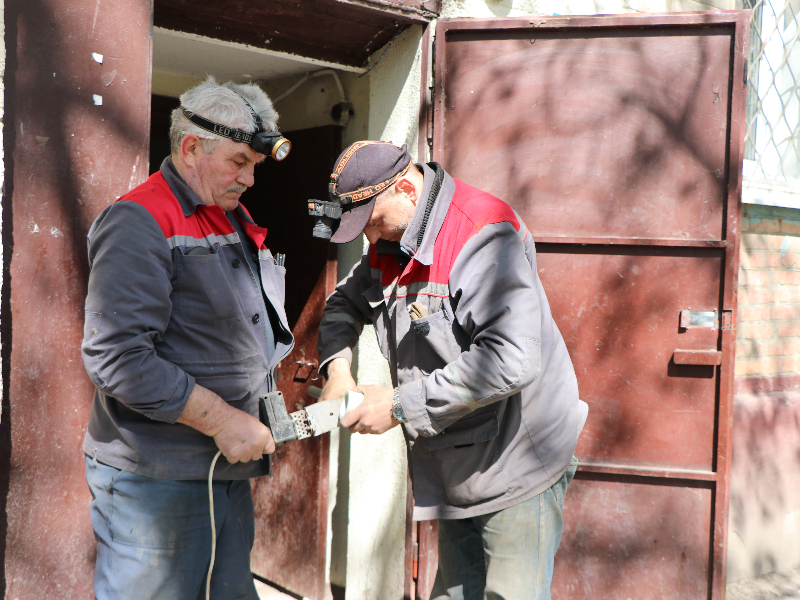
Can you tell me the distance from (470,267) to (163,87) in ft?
9.04

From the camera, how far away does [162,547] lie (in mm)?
1642

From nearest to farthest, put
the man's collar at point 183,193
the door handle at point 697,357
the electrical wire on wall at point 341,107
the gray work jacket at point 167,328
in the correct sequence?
the gray work jacket at point 167,328
the man's collar at point 183,193
the door handle at point 697,357
the electrical wire on wall at point 341,107

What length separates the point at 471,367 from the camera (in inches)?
63.4

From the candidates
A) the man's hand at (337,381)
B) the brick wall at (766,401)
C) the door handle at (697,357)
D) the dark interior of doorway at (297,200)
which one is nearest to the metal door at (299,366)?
the dark interior of doorway at (297,200)

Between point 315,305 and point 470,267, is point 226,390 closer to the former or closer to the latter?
point 470,267

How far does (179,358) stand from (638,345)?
180 centimetres

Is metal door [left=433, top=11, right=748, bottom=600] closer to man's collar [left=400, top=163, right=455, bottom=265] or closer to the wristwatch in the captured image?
man's collar [left=400, top=163, right=455, bottom=265]

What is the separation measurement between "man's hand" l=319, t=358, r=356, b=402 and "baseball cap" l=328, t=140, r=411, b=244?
0.47 m

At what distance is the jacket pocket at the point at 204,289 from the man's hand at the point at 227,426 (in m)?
0.20

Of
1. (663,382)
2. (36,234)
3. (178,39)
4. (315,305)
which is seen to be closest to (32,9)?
(36,234)

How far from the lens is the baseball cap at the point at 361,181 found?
5.91 ft

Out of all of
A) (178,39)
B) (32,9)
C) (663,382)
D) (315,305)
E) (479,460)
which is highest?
(178,39)

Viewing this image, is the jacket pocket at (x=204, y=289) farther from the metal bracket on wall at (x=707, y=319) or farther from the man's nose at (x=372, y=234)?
the metal bracket on wall at (x=707, y=319)

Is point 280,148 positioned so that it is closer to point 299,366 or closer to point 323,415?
point 323,415
